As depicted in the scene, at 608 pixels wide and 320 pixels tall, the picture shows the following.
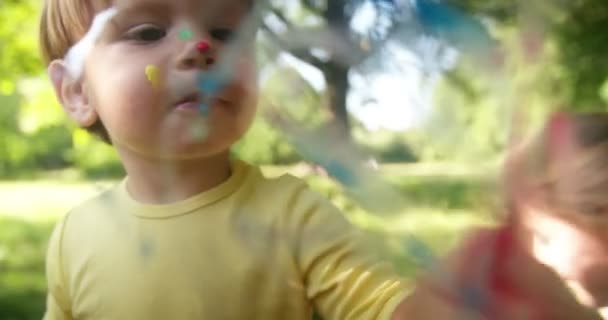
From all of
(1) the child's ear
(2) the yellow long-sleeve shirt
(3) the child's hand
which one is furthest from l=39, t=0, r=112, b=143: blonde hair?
(3) the child's hand

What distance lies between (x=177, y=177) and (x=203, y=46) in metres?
0.10

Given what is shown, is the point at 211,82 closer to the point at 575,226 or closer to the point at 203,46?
the point at 203,46

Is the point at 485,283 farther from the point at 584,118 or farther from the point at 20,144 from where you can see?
the point at 20,144

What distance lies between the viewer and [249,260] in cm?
55

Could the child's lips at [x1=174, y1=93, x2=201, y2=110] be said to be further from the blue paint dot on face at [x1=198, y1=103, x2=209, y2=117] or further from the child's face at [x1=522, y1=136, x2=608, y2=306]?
the child's face at [x1=522, y1=136, x2=608, y2=306]

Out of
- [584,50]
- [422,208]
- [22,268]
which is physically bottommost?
[22,268]

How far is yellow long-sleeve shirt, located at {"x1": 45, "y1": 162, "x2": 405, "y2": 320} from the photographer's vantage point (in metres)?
0.54

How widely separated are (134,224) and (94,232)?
45 millimetres

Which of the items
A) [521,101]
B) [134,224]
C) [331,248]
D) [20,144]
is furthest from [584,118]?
[20,144]

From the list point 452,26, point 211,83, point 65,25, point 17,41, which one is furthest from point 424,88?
point 17,41

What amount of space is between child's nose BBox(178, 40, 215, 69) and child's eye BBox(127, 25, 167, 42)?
0.08 ft

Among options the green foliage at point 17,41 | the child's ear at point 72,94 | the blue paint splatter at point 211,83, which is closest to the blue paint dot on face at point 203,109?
the blue paint splatter at point 211,83

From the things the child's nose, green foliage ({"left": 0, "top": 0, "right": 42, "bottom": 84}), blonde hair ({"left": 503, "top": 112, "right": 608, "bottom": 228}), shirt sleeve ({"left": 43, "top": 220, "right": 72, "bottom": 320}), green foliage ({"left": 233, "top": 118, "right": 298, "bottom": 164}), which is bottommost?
shirt sleeve ({"left": 43, "top": 220, "right": 72, "bottom": 320})

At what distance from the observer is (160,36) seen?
0.55 metres
